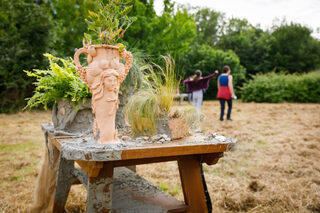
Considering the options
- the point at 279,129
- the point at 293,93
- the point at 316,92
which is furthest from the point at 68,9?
the point at 316,92

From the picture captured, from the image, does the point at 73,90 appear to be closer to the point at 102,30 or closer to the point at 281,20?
the point at 102,30

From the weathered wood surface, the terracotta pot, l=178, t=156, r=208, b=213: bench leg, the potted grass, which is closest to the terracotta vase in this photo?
the weathered wood surface

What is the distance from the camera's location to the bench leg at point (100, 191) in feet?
3.85

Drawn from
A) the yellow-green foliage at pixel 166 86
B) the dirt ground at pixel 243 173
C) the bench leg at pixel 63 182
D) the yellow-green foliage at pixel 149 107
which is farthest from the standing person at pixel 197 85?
the bench leg at pixel 63 182

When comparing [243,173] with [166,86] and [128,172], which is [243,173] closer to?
[128,172]

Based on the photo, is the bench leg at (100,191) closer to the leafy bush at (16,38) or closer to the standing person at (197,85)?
the standing person at (197,85)

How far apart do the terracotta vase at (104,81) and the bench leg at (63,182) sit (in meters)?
0.69

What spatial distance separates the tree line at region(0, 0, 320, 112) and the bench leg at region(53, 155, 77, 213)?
112cm

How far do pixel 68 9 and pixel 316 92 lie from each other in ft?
37.6

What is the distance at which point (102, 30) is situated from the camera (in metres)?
1.35

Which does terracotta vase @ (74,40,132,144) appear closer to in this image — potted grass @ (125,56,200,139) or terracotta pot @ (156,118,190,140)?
potted grass @ (125,56,200,139)

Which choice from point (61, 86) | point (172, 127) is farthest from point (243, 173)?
point (61, 86)

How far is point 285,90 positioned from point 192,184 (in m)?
12.2

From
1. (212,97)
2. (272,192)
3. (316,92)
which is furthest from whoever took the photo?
(212,97)
